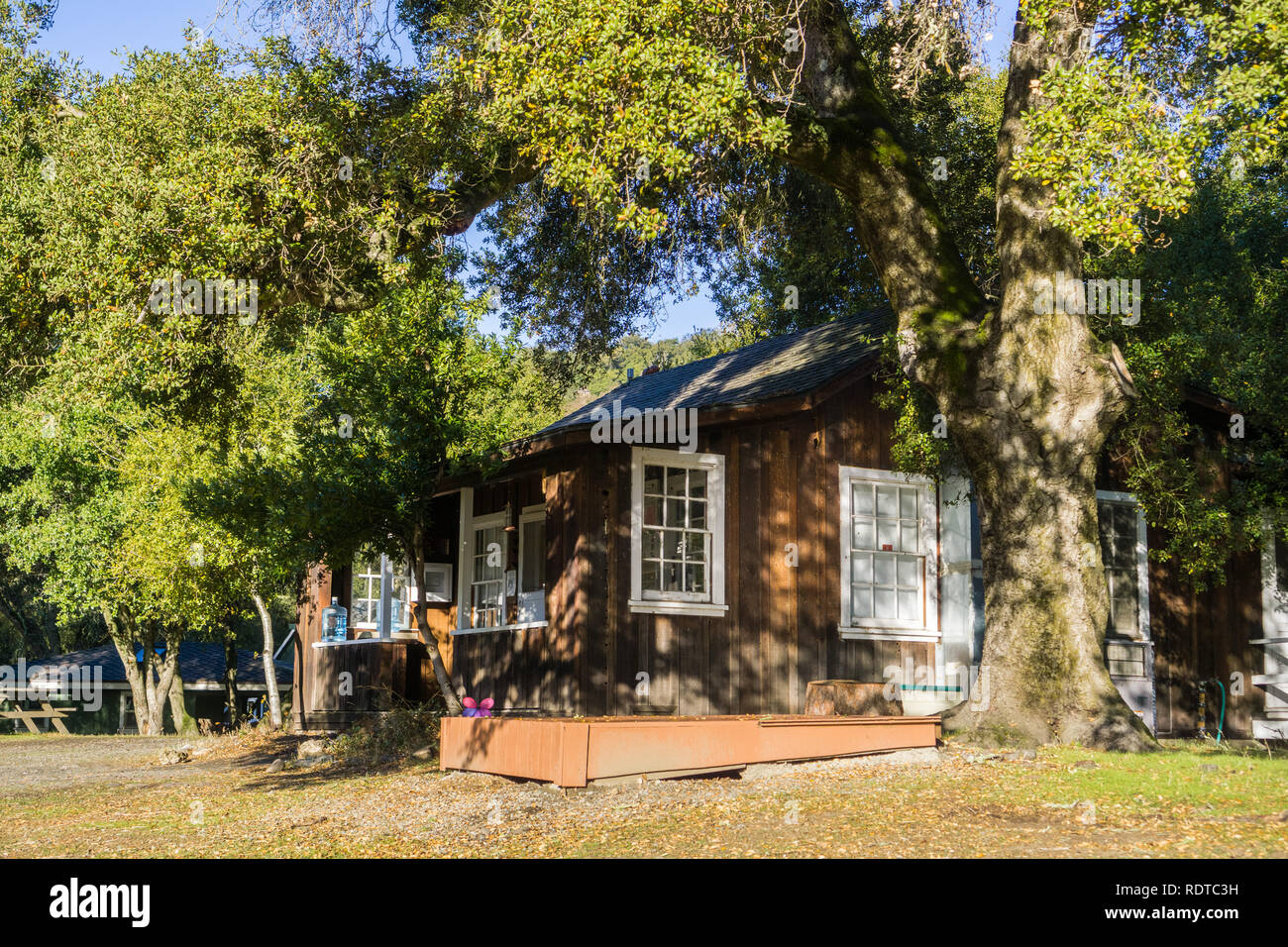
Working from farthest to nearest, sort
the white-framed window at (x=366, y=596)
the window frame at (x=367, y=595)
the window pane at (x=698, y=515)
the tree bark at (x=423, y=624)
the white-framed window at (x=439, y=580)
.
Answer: the white-framed window at (x=366, y=596) → the window frame at (x=367, y=595) → the white-framed window at (x=439, y=580) → the tree bark at (x=423, y=624) → the window pane at (x=698, y=515)

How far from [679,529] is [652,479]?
684 millimetres

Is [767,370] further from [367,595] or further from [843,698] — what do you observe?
[367,595]

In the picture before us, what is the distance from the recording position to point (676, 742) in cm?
1034

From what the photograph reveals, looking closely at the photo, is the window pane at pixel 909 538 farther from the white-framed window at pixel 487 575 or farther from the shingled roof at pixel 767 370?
the white-framed window at pixel 487 575

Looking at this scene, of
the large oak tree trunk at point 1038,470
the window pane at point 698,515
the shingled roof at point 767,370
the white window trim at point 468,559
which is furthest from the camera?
the white window trim at point 468,559

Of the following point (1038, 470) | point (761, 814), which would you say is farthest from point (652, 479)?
point (761, 814)

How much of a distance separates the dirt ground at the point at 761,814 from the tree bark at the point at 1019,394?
784mm

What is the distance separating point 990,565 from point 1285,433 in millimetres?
6084

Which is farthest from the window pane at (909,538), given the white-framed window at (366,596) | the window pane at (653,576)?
the white-framed window at (366,596)

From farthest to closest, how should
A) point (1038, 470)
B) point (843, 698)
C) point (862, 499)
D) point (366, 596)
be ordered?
point (366, 596), point (862, 499), point (843, 698), point (1038, 470)

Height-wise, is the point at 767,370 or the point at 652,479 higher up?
the point at 767,370

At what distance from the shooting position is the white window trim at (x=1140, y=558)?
15.0m

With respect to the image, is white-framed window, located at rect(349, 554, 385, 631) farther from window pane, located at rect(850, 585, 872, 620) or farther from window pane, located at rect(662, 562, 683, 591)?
window pane, located at rect(850, 585, 872, 620)

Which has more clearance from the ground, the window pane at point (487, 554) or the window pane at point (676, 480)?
the window pane at point (676, 480)
